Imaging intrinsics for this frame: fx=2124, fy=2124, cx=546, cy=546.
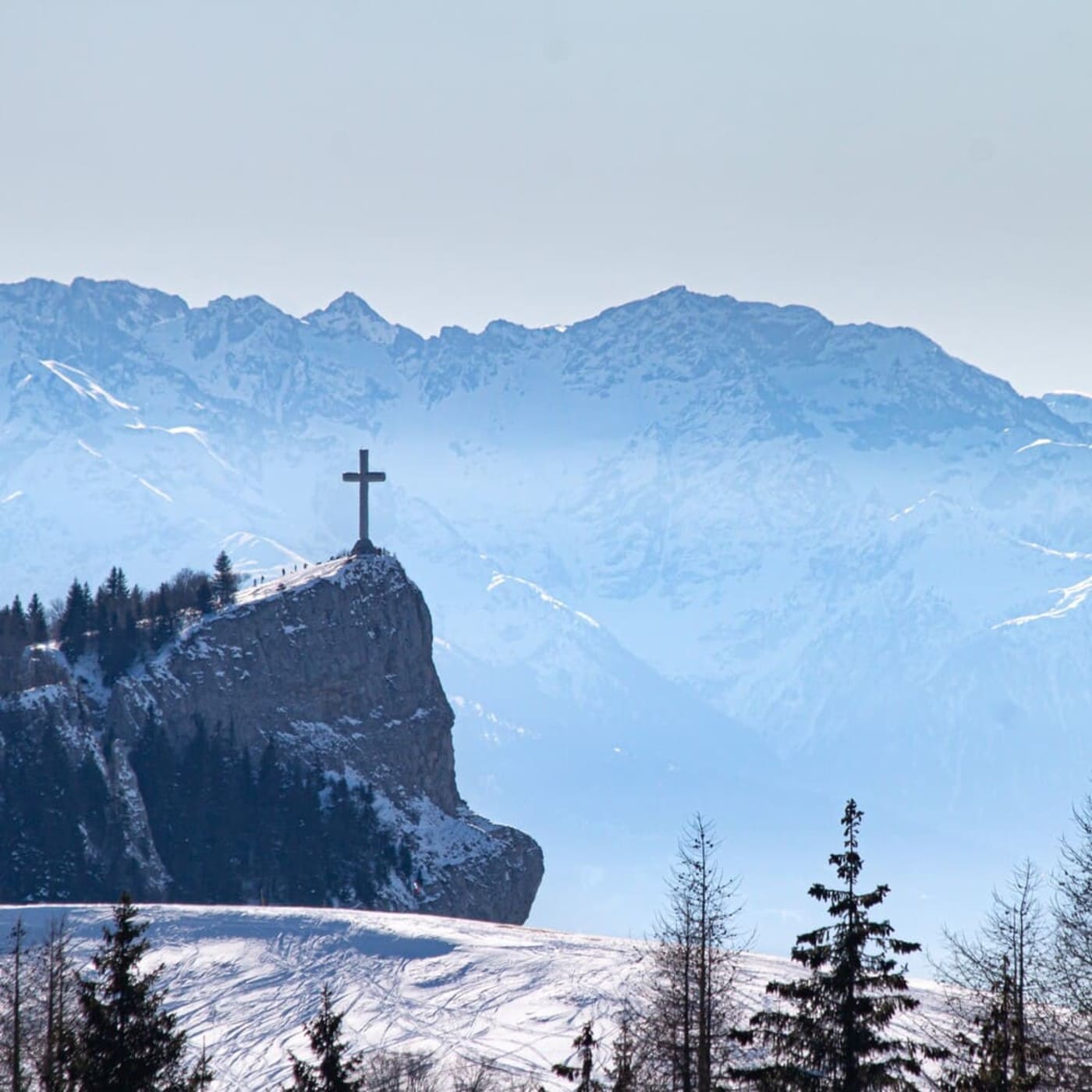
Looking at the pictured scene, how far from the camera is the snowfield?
2758 inches

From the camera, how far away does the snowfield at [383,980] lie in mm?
70062

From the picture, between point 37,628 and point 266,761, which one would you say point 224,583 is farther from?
point 266,761

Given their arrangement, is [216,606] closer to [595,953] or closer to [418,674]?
[418,674]

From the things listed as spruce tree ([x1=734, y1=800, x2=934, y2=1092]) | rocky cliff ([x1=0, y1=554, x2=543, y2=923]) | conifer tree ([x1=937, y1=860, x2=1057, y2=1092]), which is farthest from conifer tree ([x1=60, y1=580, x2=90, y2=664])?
spruce tree ([x1=734, y1=800, x2=934, y2=1092])

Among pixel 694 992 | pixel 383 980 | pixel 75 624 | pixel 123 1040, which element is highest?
pixel 75 624

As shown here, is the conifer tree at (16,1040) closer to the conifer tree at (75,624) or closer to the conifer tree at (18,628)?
the conifer tree at (75,624)

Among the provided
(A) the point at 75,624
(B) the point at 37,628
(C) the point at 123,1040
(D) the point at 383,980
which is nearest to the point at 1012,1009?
(C) the point at 123,1040

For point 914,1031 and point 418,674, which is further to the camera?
point 418,674

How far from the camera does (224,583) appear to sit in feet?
474

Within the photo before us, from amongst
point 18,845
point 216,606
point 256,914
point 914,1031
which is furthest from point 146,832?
point 914,1031

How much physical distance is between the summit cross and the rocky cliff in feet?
4.77

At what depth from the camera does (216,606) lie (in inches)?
5517

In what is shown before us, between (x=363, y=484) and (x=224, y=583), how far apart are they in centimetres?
1358

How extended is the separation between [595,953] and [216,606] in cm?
6325
